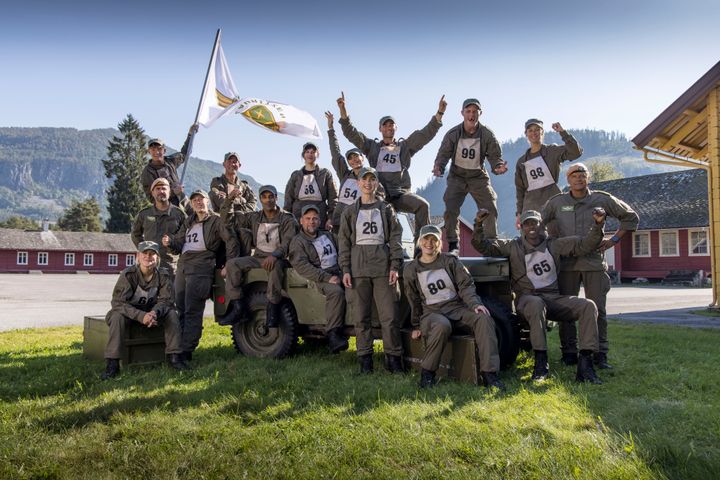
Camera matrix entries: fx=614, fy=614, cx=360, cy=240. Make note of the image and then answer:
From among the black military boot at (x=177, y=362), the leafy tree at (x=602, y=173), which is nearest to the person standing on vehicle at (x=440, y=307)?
the black military boot at (x=177, y=362)

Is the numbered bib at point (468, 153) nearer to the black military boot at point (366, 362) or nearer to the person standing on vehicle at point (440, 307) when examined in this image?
the person standing on vehicle at point (440, 307)

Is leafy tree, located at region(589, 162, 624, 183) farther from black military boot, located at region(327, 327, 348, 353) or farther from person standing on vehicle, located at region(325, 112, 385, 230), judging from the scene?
black military boot, located at region(327, 327, 348, 353)

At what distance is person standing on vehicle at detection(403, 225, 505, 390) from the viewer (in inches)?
222

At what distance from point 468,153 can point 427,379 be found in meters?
3.13

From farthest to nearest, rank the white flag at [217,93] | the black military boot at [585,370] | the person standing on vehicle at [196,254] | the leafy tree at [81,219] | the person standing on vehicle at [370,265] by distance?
the leafy tree at [81,219], the white flag at [217,93], the person standing on vehicle at [196,254], the person standing on vehicle at [370,265], the black military boot at [585,370]

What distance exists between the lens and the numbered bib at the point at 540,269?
6453mm

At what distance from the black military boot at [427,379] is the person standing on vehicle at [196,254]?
3.02 meters

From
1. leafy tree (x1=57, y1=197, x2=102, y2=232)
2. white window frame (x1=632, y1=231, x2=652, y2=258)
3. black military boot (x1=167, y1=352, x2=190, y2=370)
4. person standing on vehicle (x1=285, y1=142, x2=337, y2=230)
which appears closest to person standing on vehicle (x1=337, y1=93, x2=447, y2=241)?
person standing on vehicle (x1=285, y1=142, x2=337, y2=230)

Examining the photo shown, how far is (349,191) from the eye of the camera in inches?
305

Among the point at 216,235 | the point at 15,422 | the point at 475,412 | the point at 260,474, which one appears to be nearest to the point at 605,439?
the point at 475,412

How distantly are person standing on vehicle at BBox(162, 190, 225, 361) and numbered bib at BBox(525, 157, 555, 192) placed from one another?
3877 millimetres

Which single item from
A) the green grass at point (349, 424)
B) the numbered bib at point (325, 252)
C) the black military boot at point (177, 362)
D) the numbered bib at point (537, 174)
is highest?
the numbered bib at point (537, 174)

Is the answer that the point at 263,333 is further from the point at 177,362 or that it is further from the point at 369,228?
the point at 369,228

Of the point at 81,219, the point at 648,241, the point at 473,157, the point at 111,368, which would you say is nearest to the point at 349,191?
the point at 473,157
